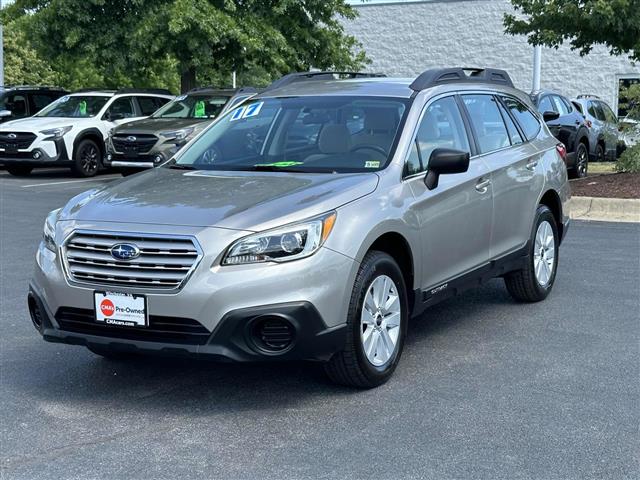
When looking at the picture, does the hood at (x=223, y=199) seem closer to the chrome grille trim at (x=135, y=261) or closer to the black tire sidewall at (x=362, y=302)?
the chrome grille trim at (x=135, y=261)

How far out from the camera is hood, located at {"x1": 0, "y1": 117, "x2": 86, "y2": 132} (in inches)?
729

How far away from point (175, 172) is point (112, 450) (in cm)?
209

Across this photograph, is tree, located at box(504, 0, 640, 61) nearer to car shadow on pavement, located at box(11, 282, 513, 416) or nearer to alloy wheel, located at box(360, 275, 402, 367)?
car shadow on pavement, located at box(11, 282, 513, 416)

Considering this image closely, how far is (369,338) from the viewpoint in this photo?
5.05 meters

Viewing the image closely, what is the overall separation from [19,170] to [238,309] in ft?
54.8

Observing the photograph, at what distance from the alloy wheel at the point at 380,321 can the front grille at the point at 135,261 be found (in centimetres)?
103

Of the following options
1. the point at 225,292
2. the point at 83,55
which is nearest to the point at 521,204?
the point at 225,292

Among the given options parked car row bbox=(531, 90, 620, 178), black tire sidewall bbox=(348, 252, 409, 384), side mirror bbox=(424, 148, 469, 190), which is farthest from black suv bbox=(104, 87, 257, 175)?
black tire sidewall bbox=(348, 252, 409, 384)

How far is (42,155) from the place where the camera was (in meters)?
18.4

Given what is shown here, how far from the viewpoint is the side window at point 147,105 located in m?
20.4

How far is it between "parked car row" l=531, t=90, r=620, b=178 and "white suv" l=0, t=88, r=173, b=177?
28.2ft

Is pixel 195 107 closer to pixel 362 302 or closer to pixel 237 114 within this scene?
pixel 237 114

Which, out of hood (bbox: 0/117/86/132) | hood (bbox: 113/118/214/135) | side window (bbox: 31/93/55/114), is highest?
side window (bbox: 31/93/55/114)

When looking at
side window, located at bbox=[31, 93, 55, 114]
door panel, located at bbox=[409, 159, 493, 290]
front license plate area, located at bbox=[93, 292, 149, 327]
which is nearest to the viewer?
front license plate area, located at bbox=[93, 292, 149, 327]
